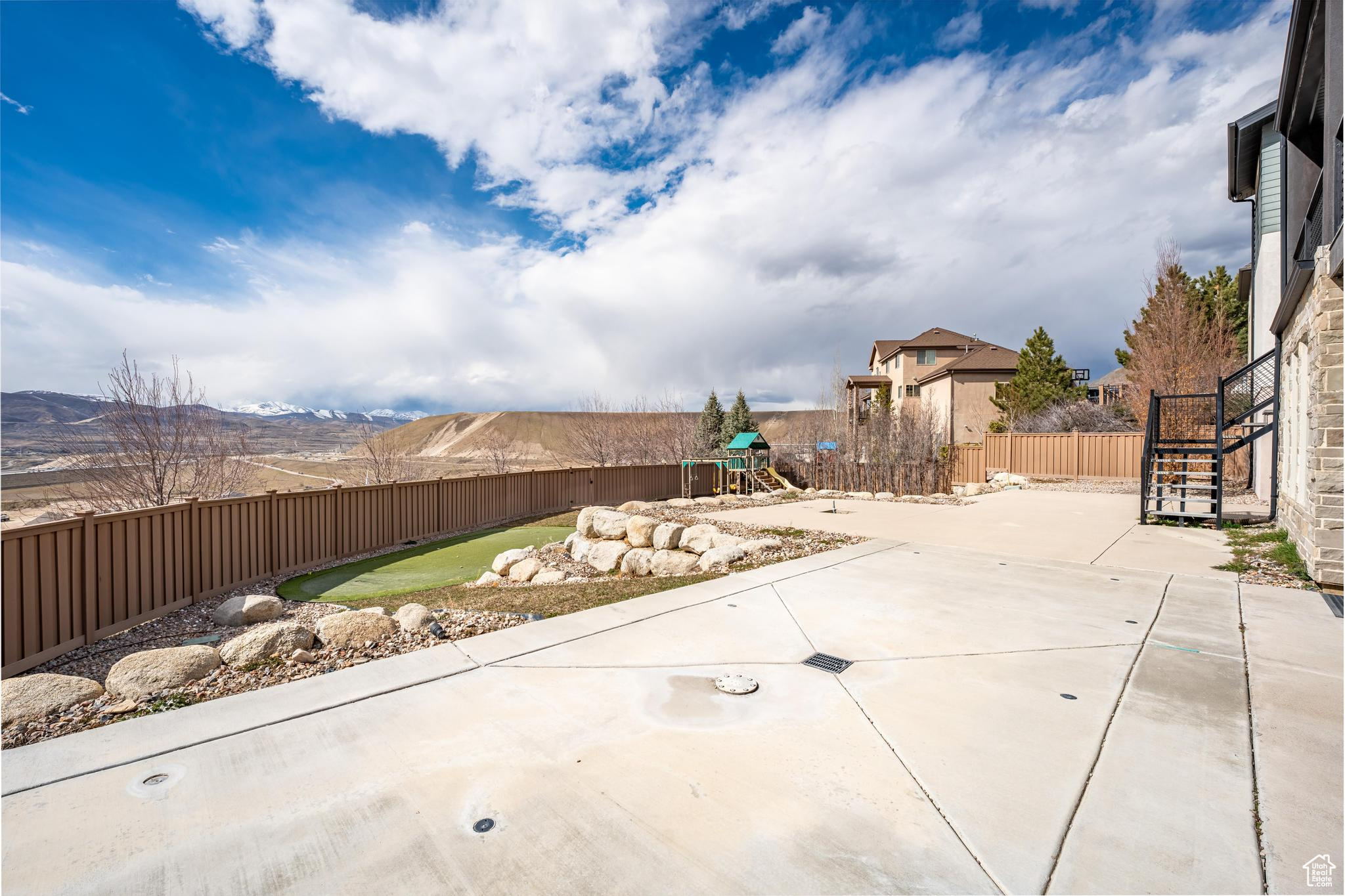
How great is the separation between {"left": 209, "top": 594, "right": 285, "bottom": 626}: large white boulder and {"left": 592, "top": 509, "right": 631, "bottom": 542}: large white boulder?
15.4 ft

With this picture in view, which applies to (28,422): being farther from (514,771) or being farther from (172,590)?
(514,771)

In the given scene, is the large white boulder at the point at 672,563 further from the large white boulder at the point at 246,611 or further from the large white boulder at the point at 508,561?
the large white boulder at the point at 246,611

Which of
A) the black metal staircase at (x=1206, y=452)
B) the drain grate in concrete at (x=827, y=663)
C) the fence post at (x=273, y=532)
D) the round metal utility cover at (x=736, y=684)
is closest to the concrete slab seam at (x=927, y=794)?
the drain grate in concrete at (x=827, y=663)

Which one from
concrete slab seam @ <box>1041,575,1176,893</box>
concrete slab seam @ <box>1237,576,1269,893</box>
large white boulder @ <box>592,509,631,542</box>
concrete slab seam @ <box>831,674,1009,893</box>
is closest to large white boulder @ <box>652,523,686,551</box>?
large white boulder @ <box>592,509,631,542</box>

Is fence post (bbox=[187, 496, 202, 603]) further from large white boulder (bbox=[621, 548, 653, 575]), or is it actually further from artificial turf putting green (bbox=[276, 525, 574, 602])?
large white boulder (bbox=[621, 548, 653, 575])

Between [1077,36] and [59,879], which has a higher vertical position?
[1077,36]

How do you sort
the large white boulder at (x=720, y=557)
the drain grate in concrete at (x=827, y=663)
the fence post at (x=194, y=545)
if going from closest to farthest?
the drain grate in concrete at (x=827, y=663)
the large white boulder at (x=720, y=557)
the fence post at (x=194, y=545)

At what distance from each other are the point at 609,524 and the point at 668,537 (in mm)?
1518

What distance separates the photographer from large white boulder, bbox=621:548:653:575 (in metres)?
8.45

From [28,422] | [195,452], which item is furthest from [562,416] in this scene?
[195,452]

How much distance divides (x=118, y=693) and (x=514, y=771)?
8.95ft

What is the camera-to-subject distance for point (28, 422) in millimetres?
88750

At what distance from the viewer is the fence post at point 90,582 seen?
18.3 ft

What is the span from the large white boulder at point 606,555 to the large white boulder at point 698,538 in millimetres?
941
